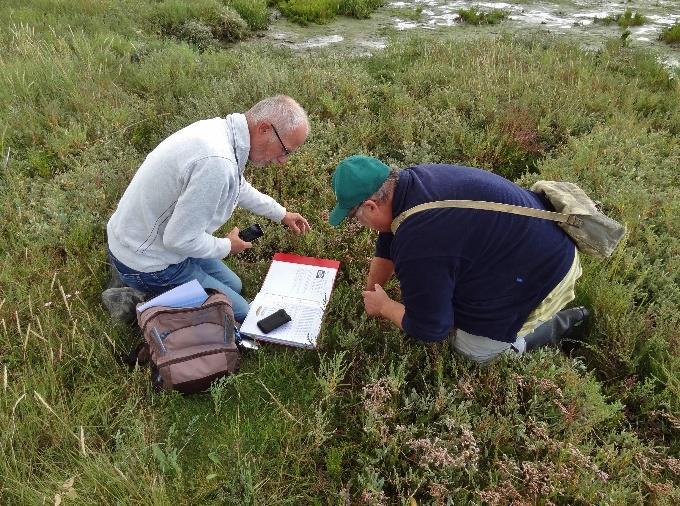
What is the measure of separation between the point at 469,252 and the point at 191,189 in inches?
71.0

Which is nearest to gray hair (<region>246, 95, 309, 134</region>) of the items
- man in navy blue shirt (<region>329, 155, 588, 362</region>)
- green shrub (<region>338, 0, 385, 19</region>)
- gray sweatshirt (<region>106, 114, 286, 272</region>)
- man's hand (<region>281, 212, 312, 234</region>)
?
gray sweatshirt (<region>106, 114, 286, 272</region>)

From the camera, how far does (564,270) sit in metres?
2.98

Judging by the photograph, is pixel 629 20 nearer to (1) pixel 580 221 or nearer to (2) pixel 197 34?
(2) pixel 197 34

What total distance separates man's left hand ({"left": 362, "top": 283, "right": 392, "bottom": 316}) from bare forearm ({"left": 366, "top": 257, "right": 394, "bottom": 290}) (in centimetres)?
17

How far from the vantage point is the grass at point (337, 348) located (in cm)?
288

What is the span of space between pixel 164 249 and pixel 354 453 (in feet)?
6.64

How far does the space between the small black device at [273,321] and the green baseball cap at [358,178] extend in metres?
1.32

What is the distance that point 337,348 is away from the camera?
3.74m

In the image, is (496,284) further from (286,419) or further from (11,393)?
(11,393)

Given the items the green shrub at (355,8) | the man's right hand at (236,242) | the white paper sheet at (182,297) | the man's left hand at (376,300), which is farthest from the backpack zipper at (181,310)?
the green shrub at (355,8)

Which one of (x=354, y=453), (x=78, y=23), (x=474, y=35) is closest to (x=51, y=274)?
(x=354, y=453)

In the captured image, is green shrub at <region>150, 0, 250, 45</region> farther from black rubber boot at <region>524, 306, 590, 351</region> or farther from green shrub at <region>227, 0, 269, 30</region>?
black rubber boot at <region>524, 306, 590, 351</region>

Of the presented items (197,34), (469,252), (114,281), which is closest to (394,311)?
(469,252)

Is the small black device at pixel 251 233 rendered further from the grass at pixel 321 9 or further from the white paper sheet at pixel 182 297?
the grass at pixel 321 9
